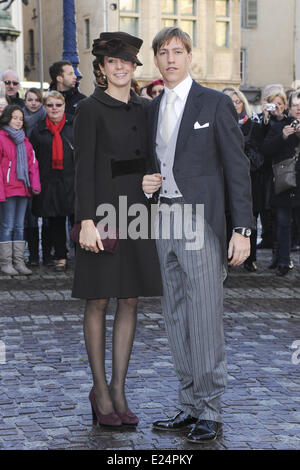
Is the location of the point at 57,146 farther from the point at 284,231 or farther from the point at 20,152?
the point at 284,231

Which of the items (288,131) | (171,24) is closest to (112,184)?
(288,131)

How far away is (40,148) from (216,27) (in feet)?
118

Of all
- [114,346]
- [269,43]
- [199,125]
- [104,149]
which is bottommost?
[114,346]

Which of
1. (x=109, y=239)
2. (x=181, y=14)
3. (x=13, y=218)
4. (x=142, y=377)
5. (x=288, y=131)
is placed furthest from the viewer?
(x=181, y=14)

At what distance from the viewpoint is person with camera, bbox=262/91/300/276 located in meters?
10.6

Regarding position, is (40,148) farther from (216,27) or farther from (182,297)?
(216,27)

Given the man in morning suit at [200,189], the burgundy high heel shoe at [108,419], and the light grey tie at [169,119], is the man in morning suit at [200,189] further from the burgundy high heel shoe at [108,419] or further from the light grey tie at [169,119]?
the burgundy high heel shoe at [108,419]

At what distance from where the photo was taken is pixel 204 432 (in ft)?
15.7

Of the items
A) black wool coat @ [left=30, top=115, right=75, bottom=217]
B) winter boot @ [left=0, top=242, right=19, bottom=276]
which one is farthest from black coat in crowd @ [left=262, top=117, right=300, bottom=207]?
winter boot @ [left=0, top=242, right=19, bottom=276]

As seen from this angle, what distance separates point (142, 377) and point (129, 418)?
1043mm

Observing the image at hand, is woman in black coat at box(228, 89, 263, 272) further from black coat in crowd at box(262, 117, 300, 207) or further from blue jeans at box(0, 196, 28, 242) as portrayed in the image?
blue jeans at box(0, 196, 28, 242)

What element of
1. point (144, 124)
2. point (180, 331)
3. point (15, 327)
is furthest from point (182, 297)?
point (15, 327)

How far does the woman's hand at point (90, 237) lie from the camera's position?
4.85 m

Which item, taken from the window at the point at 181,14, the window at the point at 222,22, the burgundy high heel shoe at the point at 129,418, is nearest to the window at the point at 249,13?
the window at the point at 222,22
